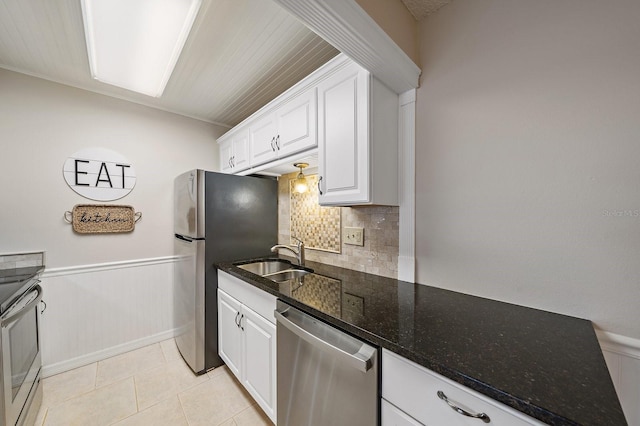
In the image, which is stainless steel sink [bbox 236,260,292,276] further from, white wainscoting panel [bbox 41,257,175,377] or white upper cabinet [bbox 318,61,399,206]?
white wainscoting panel [bbox 41,257,175,377]

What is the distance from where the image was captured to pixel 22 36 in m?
1.47

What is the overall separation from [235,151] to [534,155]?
→ 2196mm

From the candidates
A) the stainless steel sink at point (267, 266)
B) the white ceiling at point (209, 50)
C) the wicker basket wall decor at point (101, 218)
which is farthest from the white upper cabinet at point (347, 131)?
the wicker basket wall decor at point (101, 218)

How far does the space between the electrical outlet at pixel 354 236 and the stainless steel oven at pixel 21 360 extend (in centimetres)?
179

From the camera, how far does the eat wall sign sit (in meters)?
1.99

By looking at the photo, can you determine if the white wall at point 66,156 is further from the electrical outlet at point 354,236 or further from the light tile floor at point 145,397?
the electrical outlet at point 354,236

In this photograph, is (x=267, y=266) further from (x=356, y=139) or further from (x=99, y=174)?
(x=99, y=174)

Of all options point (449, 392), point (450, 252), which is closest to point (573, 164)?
point (450, 252)

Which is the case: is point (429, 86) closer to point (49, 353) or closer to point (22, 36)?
point (22, 36)

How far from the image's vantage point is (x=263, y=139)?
188 centimetres

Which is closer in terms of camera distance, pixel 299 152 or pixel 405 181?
pixel 405 181

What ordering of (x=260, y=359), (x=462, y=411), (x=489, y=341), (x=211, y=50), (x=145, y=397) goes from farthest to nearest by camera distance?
(x=145, y=397) < (x=211, y=50) < (x=260, y=359) < (x=489, y=341) < (x=462, y=411)

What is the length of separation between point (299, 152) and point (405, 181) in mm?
687

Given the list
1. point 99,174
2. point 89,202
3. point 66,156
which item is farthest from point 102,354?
point 66,156
